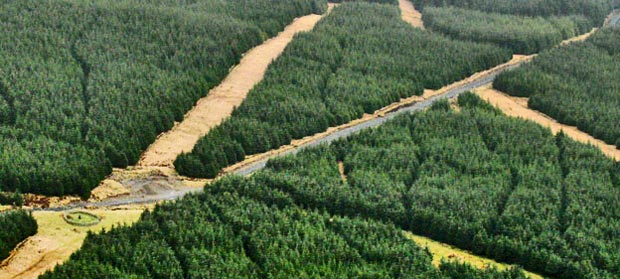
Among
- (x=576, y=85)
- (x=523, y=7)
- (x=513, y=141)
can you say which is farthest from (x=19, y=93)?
(x=523, y=7)

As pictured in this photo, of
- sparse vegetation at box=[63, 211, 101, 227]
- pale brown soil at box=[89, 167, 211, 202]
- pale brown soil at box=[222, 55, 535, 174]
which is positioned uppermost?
sparse vegetation at box=[63, 211, 101, 227]

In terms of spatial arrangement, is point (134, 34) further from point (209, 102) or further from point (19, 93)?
point (19, 93)

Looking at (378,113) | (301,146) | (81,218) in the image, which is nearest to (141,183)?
(81,218)

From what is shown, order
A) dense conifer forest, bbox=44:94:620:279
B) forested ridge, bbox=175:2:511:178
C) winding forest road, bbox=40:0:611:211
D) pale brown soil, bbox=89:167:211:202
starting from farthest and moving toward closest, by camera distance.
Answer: forested ridge, bbox=175:2:511:178 → pale brown soil, bbox=89:167:211:202 → winding forest road, bbox=40:0:611:211 → dense conifer forest, bbox=44:94:620:279

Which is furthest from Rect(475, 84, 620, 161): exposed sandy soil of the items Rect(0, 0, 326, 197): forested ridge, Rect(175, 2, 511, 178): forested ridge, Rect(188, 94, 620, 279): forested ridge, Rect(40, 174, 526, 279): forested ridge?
Rect(40, 174, 526, 279): forested ridge

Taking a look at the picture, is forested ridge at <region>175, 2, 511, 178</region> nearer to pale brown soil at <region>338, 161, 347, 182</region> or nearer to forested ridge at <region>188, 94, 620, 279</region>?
forested ridge at <region>188, 94, 620, 279</region>

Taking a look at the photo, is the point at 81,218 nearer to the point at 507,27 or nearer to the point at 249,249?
the point at 249,249
